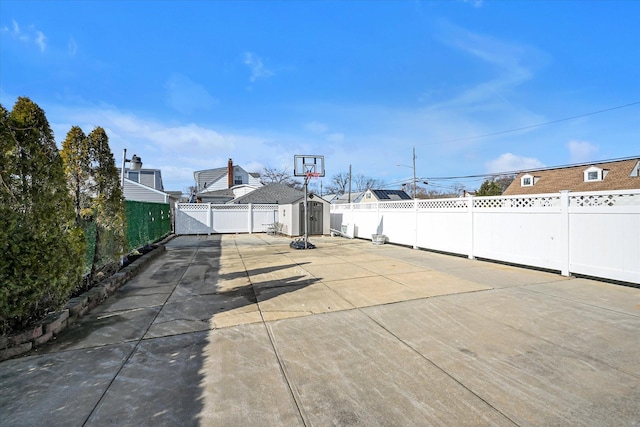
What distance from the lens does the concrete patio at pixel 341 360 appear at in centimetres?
209

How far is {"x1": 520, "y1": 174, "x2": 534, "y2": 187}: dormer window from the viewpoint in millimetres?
30844

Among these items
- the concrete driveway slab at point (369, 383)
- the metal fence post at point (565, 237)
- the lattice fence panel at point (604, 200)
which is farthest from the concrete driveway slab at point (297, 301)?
the lattice fence panel at point (604, 200)

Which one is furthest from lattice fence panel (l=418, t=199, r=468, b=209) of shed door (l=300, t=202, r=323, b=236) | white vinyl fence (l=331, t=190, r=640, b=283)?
shed door (l=300, t=202, r=323, b=236)

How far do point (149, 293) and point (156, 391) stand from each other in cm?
331

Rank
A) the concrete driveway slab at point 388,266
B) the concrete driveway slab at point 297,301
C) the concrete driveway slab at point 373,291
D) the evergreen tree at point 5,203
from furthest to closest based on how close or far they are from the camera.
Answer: the concrete driveway slab at point 388,266 → the concrete driveway slab at point 373,291 → the concrete driveway slab at point 297,301 → the evergreen tree at point 5,203

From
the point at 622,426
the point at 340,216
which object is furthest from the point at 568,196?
the point at 340,216

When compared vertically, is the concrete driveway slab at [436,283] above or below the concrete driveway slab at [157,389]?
above

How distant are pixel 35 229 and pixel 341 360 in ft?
11.5

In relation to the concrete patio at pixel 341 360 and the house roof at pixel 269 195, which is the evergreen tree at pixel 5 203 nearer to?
the concrete patio at pixel 341 360

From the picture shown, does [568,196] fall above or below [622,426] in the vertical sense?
above

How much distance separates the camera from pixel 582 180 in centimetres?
2670

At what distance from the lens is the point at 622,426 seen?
6.33 feet

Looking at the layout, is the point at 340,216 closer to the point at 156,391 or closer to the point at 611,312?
the point at 611,312

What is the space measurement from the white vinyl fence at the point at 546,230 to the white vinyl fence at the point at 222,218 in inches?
417
